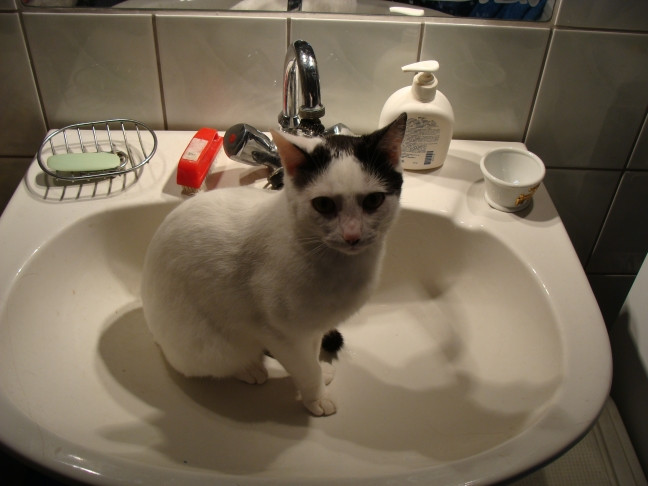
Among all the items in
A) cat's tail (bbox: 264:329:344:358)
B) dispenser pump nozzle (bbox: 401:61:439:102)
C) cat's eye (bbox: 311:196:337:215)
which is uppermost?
dispenser pump nozzle (bbox: 401:61:439:102)

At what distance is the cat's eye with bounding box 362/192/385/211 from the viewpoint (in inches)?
23.8

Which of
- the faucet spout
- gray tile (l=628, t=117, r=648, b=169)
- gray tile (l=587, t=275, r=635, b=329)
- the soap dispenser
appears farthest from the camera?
gray tile (l=587, t=275, r=635, b=329)

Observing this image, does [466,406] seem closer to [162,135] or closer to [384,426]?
[384,426]

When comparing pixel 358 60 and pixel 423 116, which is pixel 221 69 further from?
pixel 423 116

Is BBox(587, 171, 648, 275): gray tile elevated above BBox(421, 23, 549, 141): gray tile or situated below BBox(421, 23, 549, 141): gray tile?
below

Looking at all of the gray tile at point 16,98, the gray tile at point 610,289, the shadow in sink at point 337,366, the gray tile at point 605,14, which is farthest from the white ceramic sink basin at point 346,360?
the gray tile at point 610,289

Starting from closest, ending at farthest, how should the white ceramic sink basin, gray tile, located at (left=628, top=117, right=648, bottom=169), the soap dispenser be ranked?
the white ceramic sink basin
the soap dispenser
gray tile, located at (left=628, top=117, right=648, bottom=169)

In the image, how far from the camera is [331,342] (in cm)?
86

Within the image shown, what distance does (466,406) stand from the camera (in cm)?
73

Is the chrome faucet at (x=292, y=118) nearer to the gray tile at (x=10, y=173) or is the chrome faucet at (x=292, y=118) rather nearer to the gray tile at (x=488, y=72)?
the gray tile at (x=488, y=72)

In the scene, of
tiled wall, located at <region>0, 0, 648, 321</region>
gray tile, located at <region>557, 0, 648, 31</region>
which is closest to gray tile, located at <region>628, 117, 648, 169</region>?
tiled wall, located at <region>0, 0, 648, 321</region>

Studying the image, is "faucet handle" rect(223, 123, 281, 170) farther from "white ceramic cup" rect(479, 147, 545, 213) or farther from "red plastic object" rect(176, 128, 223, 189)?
"white ceramic cup" rect(479, 147, 545, 213)

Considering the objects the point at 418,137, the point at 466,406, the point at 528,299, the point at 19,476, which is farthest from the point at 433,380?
the point at 19,476

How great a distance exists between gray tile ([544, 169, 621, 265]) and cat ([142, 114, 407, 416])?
53 cm
